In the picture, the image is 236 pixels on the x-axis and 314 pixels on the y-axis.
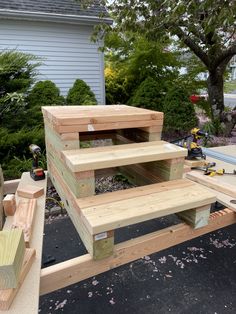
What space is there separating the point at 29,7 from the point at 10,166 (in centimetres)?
465

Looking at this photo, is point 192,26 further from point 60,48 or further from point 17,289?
point 17,289

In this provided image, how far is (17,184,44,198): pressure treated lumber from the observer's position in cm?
152

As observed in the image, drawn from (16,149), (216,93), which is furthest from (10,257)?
(216,93)

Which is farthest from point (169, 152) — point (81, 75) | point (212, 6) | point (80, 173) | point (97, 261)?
point (81, 75)

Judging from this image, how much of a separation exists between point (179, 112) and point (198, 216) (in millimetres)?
4792

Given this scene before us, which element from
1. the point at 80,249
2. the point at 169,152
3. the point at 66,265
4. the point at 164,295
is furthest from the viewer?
the point at 80,249

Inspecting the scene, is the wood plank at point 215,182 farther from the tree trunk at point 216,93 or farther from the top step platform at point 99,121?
the tree trunk at point 216,93

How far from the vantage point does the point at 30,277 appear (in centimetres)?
89

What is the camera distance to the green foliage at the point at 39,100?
13.1 feet

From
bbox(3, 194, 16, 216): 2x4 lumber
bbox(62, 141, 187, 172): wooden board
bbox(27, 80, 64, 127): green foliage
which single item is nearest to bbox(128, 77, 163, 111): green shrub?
bbox(27, 80, 64, 127): green foliage

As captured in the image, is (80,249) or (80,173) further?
(80,249)

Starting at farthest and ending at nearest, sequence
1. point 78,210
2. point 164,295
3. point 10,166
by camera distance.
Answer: point 10,166
point 164,295
point 78,210

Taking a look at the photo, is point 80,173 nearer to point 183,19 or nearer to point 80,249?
point 80,249

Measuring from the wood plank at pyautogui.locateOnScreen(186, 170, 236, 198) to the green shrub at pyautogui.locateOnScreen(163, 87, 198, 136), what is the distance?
4057mm
